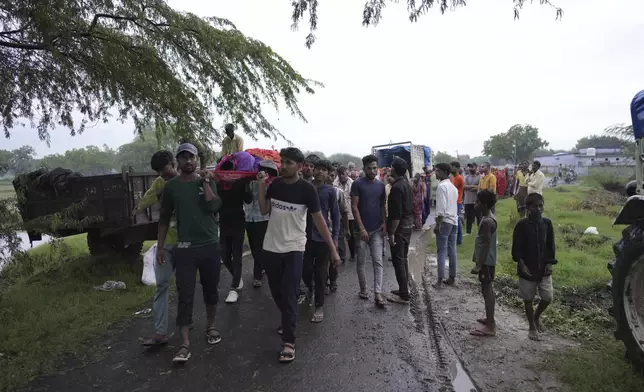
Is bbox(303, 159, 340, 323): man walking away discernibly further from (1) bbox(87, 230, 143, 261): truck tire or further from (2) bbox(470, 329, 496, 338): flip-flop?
(1) bbox(87, 230, 143, 261): truck tire

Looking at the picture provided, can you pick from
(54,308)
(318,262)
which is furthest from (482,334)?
(54,308)

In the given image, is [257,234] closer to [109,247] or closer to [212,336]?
[212,336]

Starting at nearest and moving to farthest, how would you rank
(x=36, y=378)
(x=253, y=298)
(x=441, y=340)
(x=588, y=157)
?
(x=36, y=378) < (x=441, y=340) < (x=253, y=298) < (x=588, y=157)

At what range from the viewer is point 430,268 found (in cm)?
723

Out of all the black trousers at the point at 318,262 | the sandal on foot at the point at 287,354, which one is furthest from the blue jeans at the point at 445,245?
the sandal on foot at the point at 287,354

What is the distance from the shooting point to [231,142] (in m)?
6.21

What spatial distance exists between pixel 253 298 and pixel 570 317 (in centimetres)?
391

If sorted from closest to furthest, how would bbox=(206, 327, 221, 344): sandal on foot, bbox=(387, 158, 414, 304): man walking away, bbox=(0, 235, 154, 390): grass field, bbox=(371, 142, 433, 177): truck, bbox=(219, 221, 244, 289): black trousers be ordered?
bbox=(0, 235, 154, 390): grass field, bbox=(206, 327, 221, 344): sandal on foot, bbox=(387, 158, 414, 304): man walking away, bbox=(219, 221, 244, 289): black trousers, bbox=(371, 142, 433, 177): truck

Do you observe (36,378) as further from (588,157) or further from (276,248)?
(588,157)

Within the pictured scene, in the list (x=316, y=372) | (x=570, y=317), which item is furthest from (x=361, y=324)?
(x=570, y=317)

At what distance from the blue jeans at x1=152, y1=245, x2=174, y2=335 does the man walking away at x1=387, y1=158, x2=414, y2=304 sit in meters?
2.67

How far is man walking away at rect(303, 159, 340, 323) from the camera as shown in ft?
15.3

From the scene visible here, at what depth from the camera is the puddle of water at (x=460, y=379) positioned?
10.7ft

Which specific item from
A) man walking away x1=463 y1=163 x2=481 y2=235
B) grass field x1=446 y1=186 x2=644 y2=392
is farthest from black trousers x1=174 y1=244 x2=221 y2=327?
man walking away x1=463 y1=163 x2=481 y2=235
